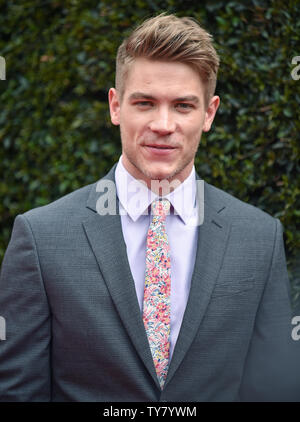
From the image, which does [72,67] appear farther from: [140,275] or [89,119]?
[140,275]

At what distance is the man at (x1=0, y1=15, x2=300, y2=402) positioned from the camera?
2.16 m

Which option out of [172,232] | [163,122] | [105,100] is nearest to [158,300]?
[172,232]

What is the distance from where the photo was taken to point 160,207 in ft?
7.60

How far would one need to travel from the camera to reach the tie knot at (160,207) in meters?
2.31

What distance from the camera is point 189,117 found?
2291 mm

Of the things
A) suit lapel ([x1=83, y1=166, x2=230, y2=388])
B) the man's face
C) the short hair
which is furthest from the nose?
suit lapel ([x1=83, y1=166, x2=230, y2=388])

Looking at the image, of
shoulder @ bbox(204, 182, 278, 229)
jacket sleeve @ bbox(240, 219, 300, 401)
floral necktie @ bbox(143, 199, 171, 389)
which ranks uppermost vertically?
shoulder @ bbox(204, 182, 278, 229)

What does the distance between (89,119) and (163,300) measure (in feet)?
4.52

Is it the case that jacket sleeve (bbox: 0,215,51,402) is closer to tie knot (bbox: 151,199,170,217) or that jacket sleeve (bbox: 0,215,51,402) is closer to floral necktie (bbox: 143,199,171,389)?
floral necktie (bbox: 143,199,171,389)

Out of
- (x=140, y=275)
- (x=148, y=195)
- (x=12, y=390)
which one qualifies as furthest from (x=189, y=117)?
(x=12, y=390)

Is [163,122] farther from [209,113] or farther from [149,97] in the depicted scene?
[209,113]

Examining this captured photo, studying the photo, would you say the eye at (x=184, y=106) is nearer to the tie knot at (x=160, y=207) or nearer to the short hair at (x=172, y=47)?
the short hair at (x=172, y=47)

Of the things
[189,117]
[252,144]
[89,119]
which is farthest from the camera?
[89,119]

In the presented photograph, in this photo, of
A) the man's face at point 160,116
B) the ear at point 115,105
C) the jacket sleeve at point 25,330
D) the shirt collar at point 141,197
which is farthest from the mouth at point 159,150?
the jacket sleeve at point 25,330
